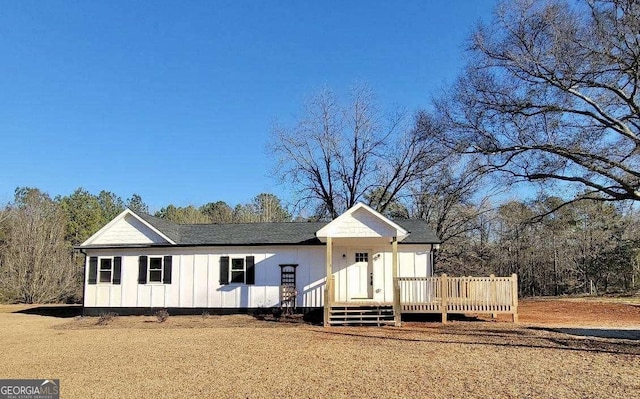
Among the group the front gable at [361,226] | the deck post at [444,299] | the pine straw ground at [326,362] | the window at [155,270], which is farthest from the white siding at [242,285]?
the pine straw ground at [326,362]

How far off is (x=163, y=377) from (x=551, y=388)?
20.2 feet

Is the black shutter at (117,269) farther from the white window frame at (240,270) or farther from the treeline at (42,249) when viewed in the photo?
the treeline at (42,249)

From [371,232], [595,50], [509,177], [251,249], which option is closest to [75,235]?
[251,249]

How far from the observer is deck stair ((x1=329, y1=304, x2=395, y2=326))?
1585 cm

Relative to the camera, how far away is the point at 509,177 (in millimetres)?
17188

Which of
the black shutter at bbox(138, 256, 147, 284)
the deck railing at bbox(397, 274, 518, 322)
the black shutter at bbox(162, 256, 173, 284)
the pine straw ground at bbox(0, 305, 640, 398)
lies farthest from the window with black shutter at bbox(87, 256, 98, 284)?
the deck railing at bbox(397, 274, 518, 322)

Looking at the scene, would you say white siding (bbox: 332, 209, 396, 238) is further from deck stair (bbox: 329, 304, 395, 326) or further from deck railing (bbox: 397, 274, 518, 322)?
deck stair (bbox: 329, 304, 395, 326)

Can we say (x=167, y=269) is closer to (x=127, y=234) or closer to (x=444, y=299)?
(x=127, y=234)

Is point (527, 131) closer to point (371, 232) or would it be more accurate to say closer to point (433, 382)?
point (371, 232)

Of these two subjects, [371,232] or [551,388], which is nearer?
[551,388]

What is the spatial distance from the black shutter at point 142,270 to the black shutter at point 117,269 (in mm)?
Answer: 830

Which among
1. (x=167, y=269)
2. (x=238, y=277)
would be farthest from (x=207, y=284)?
(x=167, y=269)

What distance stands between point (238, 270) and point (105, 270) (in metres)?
5.59

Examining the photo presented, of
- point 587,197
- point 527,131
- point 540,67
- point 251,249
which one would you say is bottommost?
point 251,249
